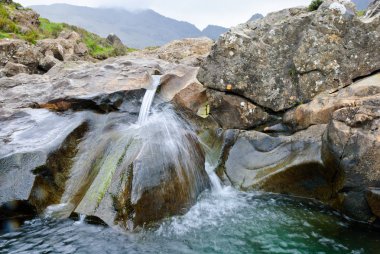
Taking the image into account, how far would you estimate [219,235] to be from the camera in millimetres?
11078

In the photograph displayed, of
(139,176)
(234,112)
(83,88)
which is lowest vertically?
(139,176)

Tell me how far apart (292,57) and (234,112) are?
11.6 feet

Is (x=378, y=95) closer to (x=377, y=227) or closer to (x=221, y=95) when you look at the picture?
(x=377, y=227)

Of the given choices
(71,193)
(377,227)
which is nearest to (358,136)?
(377,227)

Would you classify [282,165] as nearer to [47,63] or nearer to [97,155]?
[97,155]

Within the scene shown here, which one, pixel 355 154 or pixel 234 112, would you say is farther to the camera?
pixel 234 112

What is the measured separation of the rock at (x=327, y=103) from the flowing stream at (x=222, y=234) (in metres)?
3.27

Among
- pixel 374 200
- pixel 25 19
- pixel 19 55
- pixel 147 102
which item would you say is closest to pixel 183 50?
pixel 19 55

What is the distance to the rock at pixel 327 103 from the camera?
43.5 ft

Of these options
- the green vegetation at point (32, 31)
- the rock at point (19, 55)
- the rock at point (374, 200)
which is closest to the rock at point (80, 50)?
the green vegetation at point (32, 31)

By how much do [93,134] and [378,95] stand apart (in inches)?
432

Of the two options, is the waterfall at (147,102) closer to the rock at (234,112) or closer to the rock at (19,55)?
the rock at (234,112)

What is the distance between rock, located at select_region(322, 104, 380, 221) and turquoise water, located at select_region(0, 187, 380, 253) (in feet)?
2.31

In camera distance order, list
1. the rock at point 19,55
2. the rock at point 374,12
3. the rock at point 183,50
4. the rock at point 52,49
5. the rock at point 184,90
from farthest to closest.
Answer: the rock at point 52,49
the rock at point 183,50
the rock at point 19,55
the rock at point 184,90
the rock at point 374,12
